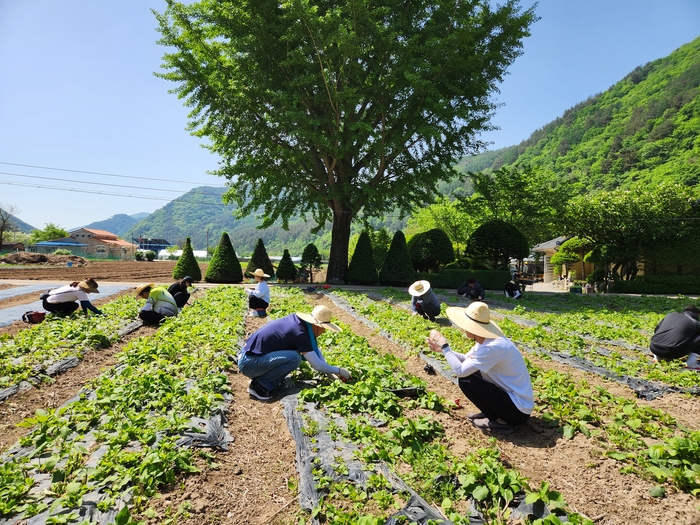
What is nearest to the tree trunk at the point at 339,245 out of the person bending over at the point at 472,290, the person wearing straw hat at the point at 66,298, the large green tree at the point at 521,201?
the person bending over at the point at 472,290

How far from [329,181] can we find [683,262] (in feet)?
73.0

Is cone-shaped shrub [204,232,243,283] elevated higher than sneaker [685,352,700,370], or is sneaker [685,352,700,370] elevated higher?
cone-shaped shrub [204,232,243,283]

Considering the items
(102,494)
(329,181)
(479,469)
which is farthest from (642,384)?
(329,181)

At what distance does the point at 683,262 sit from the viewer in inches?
973

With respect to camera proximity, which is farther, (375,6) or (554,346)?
(375,6)

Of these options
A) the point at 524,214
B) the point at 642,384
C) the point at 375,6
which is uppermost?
the point at 375,6

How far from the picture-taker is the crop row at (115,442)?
2.83 meters

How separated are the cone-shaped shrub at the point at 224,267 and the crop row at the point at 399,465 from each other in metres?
17.9

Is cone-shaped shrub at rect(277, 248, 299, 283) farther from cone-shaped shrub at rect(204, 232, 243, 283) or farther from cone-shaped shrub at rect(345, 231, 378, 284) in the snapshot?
cone-shaped shrub at rect(345, 231, 378, 284)

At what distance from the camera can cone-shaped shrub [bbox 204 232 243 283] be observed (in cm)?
2197

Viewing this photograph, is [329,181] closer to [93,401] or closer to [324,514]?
[93,401]

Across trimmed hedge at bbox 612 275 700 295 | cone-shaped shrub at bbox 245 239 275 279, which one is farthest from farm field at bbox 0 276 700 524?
trimmed hedge at bbox 612 275 700 295

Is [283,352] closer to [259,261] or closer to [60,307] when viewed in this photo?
[60,307]

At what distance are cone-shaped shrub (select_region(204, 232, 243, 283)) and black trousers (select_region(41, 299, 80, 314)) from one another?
1228cm
